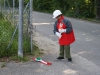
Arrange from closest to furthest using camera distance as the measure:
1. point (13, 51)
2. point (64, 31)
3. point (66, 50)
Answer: point (64, 31) < point (66, 50) < point (13, 51)

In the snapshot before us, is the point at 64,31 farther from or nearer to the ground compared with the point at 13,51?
farther from the ground

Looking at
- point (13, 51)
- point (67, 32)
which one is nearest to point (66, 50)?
point (67, 32)

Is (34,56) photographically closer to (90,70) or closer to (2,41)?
(2,41)

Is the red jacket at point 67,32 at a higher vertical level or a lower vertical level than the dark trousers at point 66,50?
higher

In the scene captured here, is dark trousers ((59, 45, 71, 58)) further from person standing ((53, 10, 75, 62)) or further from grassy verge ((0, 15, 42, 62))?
grassy verge ((0, 15, 42, 62))

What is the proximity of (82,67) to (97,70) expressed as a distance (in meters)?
0.43

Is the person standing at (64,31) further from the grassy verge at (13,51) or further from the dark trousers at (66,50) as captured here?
the grassy verge at (13,51)

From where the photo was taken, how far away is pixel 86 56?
7.66 meters

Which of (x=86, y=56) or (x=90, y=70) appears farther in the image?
(x=86, y=56)

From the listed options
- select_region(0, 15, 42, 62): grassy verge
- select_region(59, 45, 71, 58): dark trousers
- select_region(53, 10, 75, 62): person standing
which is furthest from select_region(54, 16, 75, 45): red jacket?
select_region(0, 15, 42, 62): grassy verge

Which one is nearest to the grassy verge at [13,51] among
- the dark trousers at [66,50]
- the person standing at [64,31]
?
the dark trousers at [66,50]

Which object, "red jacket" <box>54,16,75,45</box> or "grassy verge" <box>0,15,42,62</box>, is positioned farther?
"grassy verge" <box>0,15,42,62</box>

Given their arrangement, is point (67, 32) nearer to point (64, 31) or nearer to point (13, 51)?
point (64, 31)

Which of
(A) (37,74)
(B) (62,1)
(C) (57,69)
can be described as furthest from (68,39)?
(B) (62,1)
